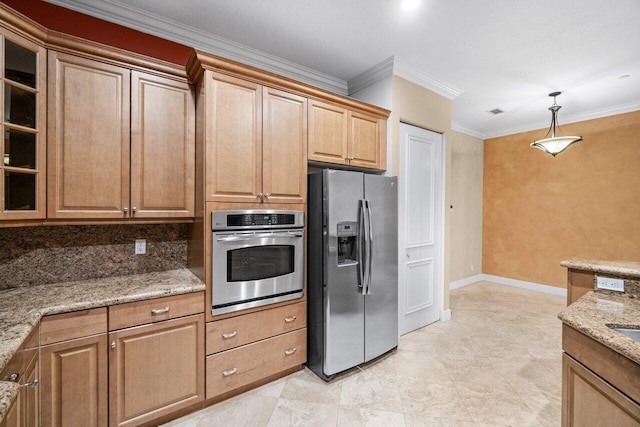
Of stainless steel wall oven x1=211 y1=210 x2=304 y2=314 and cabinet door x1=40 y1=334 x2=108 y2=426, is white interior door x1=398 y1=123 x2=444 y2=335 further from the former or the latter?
cabinet door x1=40 y1=334 x2=108 y2=426

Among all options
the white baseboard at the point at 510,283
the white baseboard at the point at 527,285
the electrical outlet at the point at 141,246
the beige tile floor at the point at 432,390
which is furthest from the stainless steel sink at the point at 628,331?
the white baseboard at the point at 527,285

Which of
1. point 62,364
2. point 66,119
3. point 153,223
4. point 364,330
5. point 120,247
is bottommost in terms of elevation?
point 364,330

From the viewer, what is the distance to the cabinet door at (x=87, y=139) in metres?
1.77

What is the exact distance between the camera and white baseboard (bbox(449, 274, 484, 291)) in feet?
16.8

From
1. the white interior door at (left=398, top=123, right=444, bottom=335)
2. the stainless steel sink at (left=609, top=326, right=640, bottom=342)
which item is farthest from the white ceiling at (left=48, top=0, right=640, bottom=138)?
A: the stainless steel sink at (left=609, top=326, right=640, bottom=342)

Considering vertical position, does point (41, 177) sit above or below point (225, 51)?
below

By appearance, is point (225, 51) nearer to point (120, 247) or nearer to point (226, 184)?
point (226, 184)

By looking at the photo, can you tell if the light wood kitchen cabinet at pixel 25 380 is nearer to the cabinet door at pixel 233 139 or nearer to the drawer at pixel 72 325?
the drawer at pixel 72 325

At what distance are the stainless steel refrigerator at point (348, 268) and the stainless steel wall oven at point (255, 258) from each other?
0.18 m

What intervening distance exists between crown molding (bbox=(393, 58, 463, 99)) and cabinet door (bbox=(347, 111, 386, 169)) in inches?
23.7

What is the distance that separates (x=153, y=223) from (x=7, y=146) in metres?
0.92

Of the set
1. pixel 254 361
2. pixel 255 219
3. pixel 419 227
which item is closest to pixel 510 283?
pixel 419 227

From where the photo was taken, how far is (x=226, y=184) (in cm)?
208

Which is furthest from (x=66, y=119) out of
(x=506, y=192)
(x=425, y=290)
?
(x=506, y=192)
